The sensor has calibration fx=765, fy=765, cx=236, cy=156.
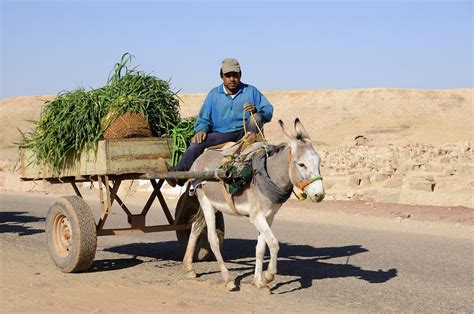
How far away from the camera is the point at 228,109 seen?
34.6 ft

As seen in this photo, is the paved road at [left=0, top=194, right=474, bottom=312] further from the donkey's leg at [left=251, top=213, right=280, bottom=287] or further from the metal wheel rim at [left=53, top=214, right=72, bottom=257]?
the metal wheel rim at [left=53, top=214, right=72, bottom=257]

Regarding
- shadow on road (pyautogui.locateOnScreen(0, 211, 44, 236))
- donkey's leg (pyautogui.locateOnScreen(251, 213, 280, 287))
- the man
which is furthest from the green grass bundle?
shadow on road (pyautogui.locateOnScreen(0, 211, 44, 236))

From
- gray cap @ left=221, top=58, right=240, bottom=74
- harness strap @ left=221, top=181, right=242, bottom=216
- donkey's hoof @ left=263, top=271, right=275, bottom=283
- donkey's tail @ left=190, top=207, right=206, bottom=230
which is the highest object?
gray cap @ left=221, top=58, right=240, bottom=74

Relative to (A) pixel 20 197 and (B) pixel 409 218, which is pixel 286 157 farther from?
(A) pixel 20 197

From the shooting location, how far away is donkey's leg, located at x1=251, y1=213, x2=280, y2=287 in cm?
892

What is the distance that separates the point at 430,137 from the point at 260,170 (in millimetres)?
46601

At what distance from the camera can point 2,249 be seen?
13875 millimetres

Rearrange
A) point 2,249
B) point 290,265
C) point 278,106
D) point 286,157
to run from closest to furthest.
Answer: point 286,157 < point 290,265 < point 2,249 < point 278,106

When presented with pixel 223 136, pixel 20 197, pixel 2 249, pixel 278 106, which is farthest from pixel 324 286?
pixel 278 106

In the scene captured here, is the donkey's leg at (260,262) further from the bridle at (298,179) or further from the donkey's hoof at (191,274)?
the donkey's hoof at (191,274)

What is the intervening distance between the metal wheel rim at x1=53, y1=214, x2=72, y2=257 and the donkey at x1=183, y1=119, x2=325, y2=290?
2.10 m

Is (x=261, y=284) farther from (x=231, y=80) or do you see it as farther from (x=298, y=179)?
(x=231, y=80)

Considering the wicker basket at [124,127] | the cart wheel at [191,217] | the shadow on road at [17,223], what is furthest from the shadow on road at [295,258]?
the shadow on road at [17,223]

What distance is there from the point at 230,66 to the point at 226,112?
65 cm
